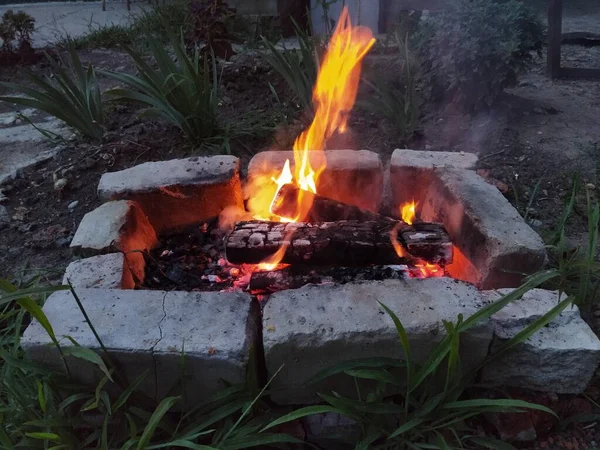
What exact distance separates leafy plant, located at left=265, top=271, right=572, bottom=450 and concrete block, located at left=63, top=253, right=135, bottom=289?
2.44 feet

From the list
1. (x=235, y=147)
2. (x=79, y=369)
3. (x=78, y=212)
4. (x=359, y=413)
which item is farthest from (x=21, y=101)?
A: (x=359, y=413)

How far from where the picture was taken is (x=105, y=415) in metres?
1.60

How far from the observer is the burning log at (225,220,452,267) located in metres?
1.99

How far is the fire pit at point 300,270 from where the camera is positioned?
4.99 feet

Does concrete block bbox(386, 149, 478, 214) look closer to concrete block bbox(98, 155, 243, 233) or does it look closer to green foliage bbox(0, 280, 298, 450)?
concrete block bbox(98, 155, 243, 233)

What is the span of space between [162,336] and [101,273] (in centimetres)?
46

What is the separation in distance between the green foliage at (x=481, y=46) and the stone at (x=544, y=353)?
185 centimetres

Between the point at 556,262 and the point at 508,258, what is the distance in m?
0.50

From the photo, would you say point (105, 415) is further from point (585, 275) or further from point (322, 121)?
point (322, 121)

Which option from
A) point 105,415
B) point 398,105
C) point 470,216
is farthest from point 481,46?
point 105,415

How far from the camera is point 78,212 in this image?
9.18 feet

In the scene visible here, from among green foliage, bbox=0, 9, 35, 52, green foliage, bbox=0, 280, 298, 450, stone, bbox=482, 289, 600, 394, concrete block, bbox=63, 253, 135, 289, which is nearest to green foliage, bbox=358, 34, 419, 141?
stone, bbox=482, 289, 600, 394

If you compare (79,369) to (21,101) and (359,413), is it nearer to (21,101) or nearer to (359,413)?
(359,413)

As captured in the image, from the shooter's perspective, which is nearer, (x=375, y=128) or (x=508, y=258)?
(x=508, y=258)
